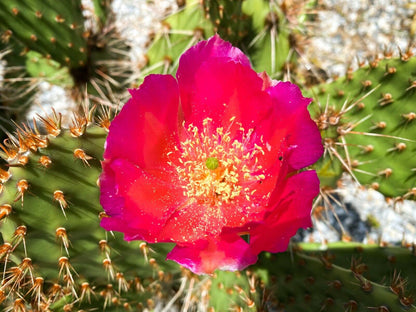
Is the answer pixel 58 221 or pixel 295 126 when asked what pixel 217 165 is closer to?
pixel 295 126

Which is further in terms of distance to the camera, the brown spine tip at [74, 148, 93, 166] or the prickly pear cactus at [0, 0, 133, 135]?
the prickly pear cactus at [0, 0, 133, 135]

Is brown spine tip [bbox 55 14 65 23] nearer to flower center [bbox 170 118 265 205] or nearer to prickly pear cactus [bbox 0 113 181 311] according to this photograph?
prickly pear cactus [bbox 0 113 181 311]

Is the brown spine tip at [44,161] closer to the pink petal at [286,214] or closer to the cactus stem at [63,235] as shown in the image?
the cactus stem at [63,235]

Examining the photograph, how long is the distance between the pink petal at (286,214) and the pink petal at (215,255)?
1.1 inches

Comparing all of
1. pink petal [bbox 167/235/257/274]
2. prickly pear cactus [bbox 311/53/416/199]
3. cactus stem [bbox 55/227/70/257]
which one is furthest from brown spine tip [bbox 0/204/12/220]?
prickly pear cactus [bbox 311/53/416/199]

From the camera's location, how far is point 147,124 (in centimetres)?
97

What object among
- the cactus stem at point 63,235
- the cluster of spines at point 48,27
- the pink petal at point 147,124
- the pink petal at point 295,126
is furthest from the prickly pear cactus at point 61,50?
the pink petal at point 295,126

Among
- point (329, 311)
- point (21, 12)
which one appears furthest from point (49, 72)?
point (329, 311)

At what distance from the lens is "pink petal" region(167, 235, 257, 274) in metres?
0.81

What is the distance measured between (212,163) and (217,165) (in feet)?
0.05

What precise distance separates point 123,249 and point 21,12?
2.69 feet

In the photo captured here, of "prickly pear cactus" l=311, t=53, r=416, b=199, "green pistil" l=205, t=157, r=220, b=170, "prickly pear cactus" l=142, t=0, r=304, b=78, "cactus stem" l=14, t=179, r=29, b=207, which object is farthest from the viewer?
"prickly pear cactus" l=142, t=0, r=304, b=78

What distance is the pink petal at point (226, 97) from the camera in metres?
0.94

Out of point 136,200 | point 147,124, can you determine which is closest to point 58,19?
point 147,124
